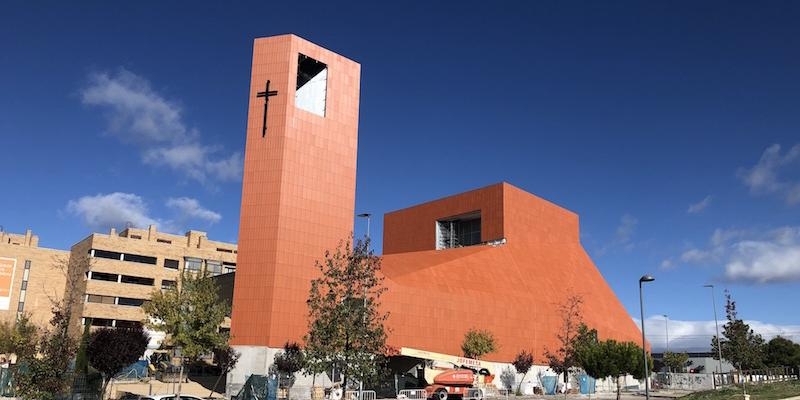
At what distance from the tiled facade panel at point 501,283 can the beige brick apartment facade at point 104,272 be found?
30.2 m

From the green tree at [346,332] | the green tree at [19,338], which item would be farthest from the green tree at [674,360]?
the green tree at [19,338]

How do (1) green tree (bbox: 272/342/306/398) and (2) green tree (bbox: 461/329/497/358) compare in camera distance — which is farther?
(2) green tree (bbox: 461/329/497/358)

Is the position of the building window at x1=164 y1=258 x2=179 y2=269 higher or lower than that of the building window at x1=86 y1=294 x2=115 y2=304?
higher

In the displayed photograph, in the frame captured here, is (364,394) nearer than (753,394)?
No

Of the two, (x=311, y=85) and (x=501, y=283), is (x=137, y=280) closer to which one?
Answer: (x=311, y=85)

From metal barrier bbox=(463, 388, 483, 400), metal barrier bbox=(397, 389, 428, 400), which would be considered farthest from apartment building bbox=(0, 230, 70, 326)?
metal barrier bbox=(463, 388, 483, 400)

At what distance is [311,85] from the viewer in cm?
5556

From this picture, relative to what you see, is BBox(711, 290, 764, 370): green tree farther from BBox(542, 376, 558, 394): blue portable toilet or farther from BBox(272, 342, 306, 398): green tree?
BBox(272, 342, 306, 398): green tree

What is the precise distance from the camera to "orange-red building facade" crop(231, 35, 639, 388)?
48.3 m

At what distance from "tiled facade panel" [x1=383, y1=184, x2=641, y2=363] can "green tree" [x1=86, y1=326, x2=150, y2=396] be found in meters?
23.5

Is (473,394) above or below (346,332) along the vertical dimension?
below

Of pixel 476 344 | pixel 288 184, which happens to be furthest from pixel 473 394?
pixel 288 184

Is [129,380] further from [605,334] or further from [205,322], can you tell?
[605,334]

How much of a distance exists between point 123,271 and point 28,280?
16007 mm
